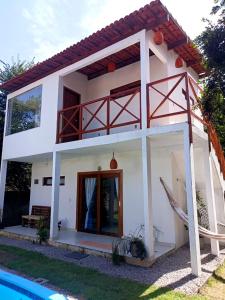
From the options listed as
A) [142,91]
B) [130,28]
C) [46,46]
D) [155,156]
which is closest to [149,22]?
[130,28]

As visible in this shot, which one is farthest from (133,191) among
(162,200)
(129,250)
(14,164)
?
(14,164)

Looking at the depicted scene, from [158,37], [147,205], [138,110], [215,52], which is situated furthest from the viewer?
[138,110]

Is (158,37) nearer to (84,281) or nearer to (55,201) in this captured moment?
(55,201)

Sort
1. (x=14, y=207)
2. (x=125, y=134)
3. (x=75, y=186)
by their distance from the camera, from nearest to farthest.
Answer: (x=125, y=134)
(x=75, y=186)
(x=14, y=207)

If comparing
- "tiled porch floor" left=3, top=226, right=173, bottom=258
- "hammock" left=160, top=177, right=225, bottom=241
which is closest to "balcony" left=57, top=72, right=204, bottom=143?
"hammock" left=160, top=177, right=225, bottom=241

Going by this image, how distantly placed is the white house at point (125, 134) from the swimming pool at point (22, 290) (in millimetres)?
3348

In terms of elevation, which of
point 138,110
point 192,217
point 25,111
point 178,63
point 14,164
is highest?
point 178,63

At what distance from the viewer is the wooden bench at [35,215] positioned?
35.9 ft

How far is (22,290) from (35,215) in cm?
857

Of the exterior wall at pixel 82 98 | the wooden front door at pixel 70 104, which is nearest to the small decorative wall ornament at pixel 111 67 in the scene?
the exterior wall at pixel 82 98

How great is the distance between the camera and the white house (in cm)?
662

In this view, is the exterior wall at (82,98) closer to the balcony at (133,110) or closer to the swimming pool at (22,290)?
the balcony at (133,110)

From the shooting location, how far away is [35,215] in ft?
37.8

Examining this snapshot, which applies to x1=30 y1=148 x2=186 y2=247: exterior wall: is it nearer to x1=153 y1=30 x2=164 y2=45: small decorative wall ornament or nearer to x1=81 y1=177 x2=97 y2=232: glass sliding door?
x1=81 y1=177 x2=97 y2=232: glass sliding door
